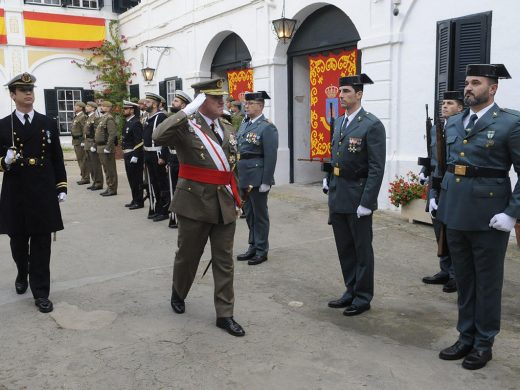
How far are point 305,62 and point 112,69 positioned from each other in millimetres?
9544

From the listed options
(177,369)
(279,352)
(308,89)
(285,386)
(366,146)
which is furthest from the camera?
(308,89)

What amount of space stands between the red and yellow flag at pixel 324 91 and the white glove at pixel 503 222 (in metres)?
6.42

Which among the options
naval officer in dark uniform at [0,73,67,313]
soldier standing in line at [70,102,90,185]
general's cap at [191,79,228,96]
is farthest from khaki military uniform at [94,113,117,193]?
general's cap at [191,79,228,96]

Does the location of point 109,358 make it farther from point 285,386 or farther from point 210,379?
point 285,386

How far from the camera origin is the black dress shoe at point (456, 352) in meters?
3.45

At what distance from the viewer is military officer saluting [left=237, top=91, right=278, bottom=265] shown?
571 cm

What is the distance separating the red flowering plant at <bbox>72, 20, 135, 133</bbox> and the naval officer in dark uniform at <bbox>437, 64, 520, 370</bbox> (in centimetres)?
1523

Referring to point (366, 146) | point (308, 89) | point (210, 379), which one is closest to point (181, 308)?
point (210, 379)

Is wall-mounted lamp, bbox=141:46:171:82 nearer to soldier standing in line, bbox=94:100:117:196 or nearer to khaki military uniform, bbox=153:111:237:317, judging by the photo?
soldier standing in line, bbox=94:100:117:196

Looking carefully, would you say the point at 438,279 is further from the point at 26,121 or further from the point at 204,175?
the point at 26,121

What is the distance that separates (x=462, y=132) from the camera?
3.42m

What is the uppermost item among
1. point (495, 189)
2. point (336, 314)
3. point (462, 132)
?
point (462, 132)

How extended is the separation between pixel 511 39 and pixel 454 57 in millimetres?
710

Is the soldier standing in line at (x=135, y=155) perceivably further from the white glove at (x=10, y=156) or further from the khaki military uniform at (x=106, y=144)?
the white glove at (x=10, y=156)
